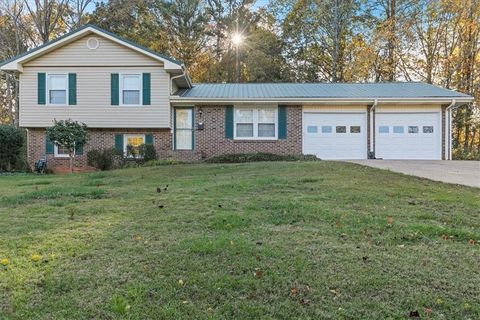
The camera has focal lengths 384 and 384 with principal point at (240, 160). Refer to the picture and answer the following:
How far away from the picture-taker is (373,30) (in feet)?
86.1

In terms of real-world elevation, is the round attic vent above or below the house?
above

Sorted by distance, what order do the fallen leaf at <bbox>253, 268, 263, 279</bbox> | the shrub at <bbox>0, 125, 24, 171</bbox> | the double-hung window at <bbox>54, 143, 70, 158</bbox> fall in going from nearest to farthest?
the fallen leaf at <bbox>253, 268, 263, 279</bbox>
the shrub at <bbox>0, 125, 24, 171</bbox>
the double-hung window at <bbox>54, 143, 70, 158</bbox>

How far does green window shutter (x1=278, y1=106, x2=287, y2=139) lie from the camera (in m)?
16.1

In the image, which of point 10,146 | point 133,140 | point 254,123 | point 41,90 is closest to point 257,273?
point 254,123

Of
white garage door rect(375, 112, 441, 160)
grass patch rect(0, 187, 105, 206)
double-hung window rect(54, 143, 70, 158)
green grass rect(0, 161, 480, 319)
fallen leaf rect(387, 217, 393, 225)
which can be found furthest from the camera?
white garage door rect(375, 112, 441, 160)

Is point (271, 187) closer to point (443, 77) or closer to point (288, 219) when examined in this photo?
point (288, 219)

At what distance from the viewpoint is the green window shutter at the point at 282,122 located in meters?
16.1

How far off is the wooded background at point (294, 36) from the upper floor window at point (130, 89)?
12.7 metres

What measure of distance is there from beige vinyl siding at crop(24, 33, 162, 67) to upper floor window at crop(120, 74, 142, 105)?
1.69 feet

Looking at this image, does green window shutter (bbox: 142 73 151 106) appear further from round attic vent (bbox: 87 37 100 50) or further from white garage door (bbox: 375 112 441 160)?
white garage door (bbox: 375 112 441 160)

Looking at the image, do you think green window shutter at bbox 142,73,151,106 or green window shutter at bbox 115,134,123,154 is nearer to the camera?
green window shutter at bbox 142,73,151,106

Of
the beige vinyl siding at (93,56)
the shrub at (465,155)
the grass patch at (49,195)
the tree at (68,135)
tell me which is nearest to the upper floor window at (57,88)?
the beige vinyl siding at (93,56)

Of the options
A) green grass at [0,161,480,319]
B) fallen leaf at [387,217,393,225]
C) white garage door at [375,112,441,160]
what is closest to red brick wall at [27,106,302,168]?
white garage door at [375,112,441,160]

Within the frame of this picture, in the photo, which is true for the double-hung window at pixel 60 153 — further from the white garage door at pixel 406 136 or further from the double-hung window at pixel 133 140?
the white garage door at pixel 406 136
